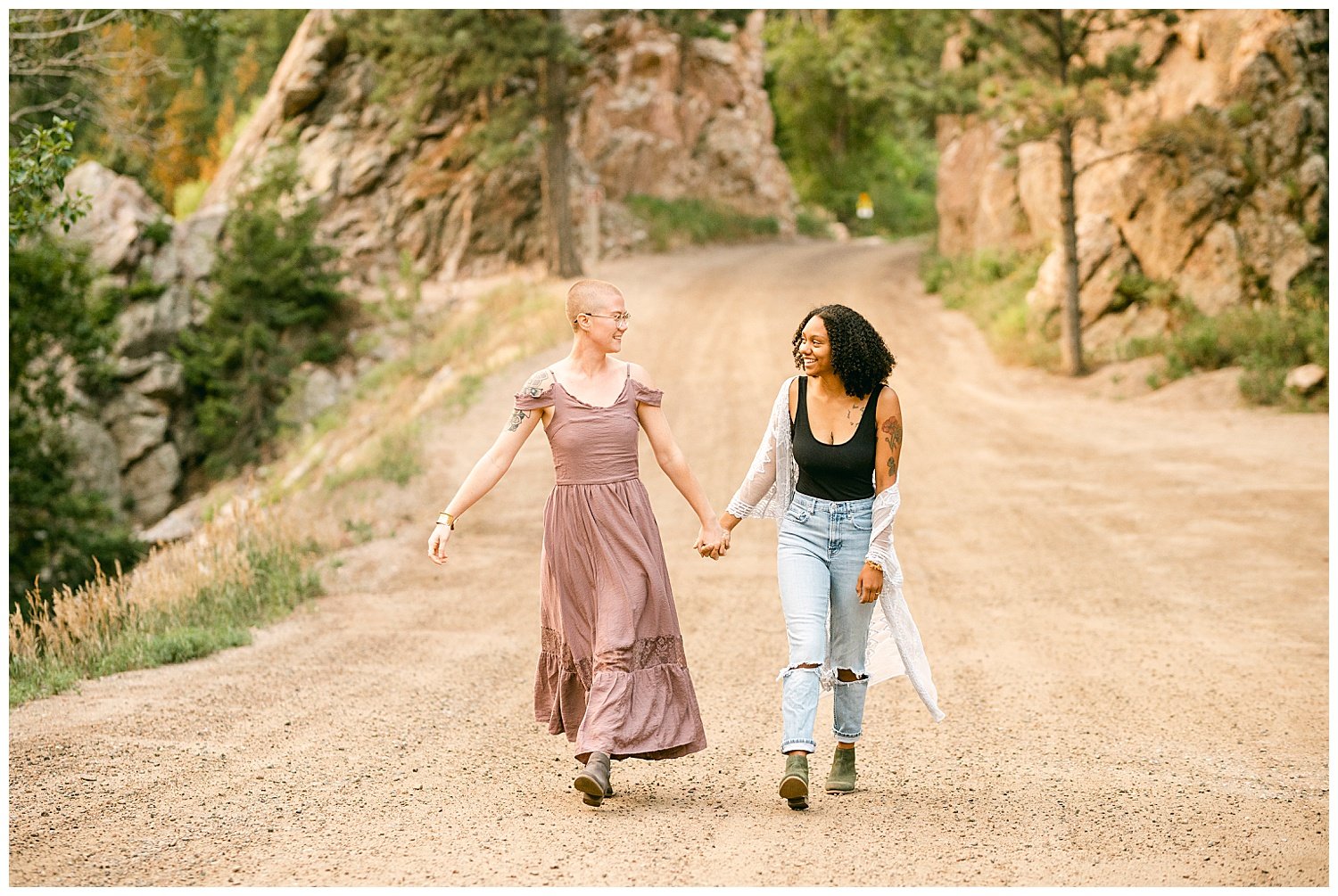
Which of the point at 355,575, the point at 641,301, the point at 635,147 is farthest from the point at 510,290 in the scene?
the point at 355,575

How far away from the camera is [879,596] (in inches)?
210

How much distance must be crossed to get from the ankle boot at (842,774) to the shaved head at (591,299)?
7.01ft

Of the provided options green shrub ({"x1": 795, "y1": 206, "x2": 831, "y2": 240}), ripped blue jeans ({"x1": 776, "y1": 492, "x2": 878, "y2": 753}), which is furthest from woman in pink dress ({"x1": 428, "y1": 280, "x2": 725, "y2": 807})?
green shrub ({"x1": 795, "y1": 206, "x2": 831, "y2": 240})

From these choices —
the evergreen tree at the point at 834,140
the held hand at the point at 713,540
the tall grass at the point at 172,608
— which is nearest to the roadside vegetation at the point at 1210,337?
the tall grass at the point at 172,608

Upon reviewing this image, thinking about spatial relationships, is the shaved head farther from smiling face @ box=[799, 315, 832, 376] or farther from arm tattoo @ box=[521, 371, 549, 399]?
smiling face @ box=[799, 315, 832, 376]

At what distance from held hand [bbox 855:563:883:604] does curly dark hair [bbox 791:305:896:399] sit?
72 centimetres

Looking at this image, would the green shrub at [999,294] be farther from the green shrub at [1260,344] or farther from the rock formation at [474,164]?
the rock formation at [474,164]

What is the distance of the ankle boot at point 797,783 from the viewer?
5.11 m

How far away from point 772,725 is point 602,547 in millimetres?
2204

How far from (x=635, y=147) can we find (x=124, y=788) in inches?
1397

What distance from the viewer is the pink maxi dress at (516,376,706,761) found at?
5211mm

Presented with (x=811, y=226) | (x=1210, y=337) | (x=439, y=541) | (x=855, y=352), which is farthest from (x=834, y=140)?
(x=439, y=541)

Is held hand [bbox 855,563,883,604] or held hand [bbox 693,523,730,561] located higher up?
held hand [bbox 693,523,730,561]

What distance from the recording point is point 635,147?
39.4 meters
